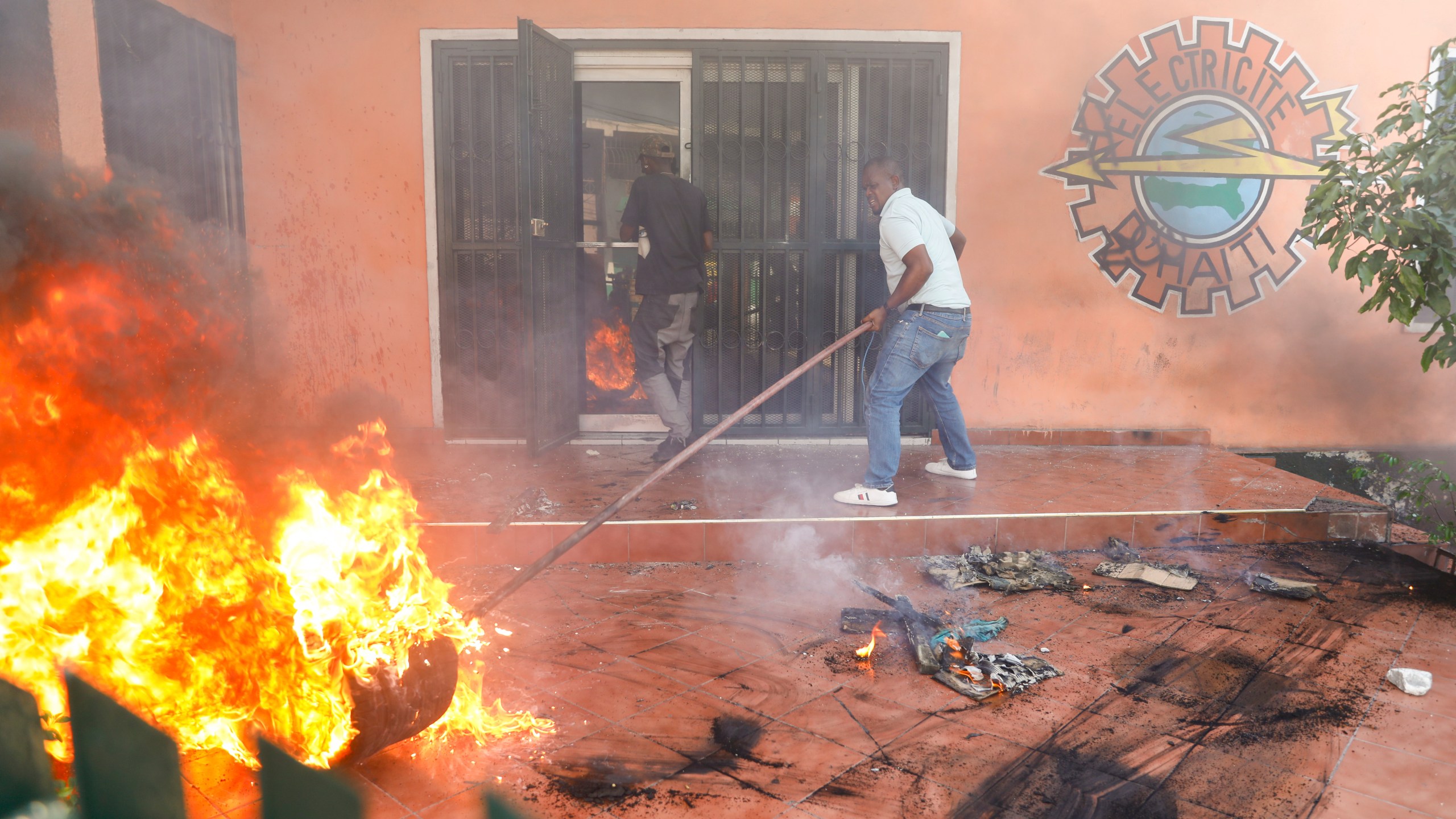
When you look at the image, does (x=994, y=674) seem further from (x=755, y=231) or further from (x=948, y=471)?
(x=755, y=231)

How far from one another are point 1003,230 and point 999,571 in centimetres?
315

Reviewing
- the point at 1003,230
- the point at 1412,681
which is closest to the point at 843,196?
the point at 1003,230

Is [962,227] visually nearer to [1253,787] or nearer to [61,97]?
[1253,787]

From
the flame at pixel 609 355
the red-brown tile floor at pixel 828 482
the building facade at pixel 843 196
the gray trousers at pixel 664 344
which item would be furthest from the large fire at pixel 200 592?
the flame at pixel 609 355

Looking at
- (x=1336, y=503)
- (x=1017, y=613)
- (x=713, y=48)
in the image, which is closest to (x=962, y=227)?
(x=713, y=48)

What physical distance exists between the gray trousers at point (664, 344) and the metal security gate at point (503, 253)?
2.23ft

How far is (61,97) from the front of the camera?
4.62 meters

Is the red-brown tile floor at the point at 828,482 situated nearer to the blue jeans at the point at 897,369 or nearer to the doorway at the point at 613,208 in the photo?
the blue jeans at the point at 897,369

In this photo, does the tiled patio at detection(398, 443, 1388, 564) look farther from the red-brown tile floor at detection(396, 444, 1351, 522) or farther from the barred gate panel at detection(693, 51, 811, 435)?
the barred gate panel at detection(693, 51, 811, 435)

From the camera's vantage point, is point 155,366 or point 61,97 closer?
point 61,97

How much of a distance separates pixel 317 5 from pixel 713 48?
290 centimetres

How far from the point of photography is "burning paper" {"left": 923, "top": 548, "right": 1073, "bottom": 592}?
4.17 metres

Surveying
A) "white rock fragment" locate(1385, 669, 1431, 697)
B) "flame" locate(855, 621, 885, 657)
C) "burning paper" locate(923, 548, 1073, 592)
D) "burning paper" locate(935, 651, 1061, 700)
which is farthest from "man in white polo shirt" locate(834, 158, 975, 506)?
"white rock fragment" locate(1385, 669, 1431, 697)

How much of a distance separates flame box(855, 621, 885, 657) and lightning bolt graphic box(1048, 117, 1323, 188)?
4.36m
